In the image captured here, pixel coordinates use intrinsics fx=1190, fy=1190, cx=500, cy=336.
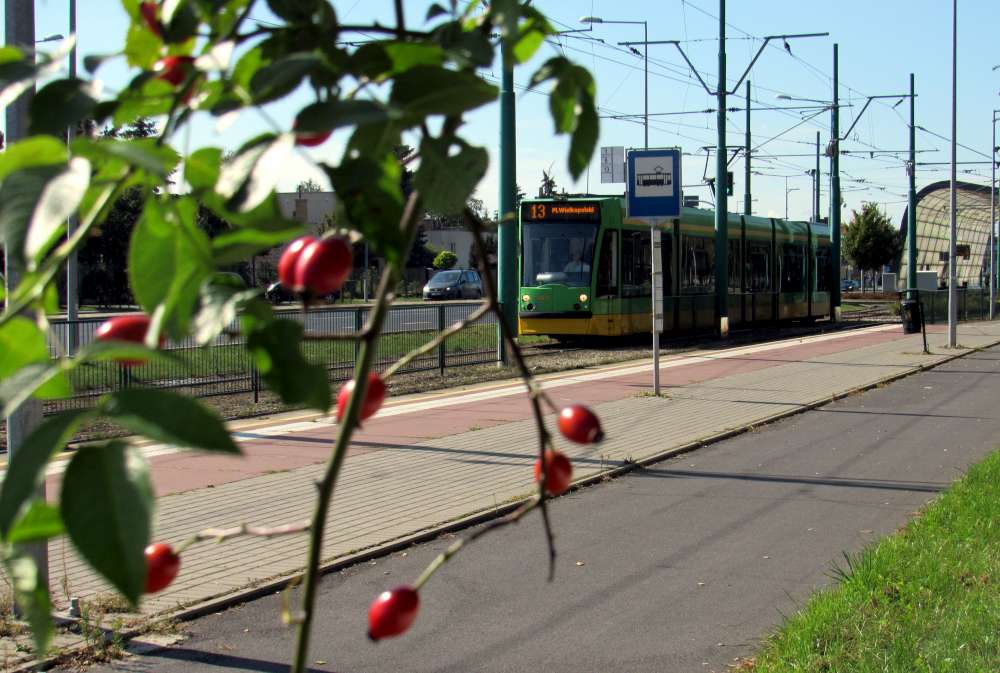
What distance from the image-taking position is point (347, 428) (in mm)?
857

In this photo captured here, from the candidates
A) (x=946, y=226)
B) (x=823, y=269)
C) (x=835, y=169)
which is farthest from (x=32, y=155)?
(x=946, y=226)

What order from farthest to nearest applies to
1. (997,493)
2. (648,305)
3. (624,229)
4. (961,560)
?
(648,305)
(624,229)
(997,493)
(961,560)

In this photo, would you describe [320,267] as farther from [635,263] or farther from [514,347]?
[635,263]

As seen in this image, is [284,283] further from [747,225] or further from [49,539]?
[747,225]

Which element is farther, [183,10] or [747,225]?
[747,225]

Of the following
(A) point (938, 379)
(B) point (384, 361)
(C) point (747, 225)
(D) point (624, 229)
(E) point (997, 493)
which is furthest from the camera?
(C) point (747, 225)

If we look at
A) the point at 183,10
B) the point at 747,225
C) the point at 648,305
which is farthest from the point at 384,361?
the point at 747,225

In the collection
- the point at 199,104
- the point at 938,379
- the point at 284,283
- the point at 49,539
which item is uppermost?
the point at 199,104

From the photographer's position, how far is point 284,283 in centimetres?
90

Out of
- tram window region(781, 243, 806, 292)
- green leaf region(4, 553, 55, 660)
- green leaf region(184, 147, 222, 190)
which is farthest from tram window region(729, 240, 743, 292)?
green leaf region(4, 553, 55, 660)

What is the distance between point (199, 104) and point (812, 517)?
875 cm

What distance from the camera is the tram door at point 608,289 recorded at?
26.4 metres

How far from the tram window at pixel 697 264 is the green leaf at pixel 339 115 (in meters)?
30.6

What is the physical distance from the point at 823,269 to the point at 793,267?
464cm
